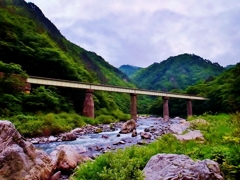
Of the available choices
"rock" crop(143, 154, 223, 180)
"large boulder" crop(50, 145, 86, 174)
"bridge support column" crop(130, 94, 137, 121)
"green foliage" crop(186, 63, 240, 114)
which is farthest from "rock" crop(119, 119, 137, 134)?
"rock" crop(143, 154, 223, 180)

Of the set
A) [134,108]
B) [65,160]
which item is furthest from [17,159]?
[134,108]

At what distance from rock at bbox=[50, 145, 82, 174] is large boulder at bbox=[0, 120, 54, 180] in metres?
1.40

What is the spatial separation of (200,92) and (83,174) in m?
89.1

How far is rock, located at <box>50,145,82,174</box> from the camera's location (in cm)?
1156

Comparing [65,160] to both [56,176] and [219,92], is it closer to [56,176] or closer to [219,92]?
[56,176]

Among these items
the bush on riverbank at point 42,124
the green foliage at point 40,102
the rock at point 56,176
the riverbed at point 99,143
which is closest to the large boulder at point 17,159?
the rock at point 56,176

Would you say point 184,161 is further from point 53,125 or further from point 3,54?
point 3,54

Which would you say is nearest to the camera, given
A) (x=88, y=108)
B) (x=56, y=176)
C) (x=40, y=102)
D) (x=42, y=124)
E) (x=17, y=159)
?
(x=17, y=159)

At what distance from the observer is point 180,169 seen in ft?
A: 21.8

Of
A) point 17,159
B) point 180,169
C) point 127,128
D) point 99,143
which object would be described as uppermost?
point 180,169

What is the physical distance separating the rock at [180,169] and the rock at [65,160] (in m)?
5.38

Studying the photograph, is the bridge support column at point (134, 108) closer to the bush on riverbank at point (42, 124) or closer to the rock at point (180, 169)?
the bush on riverbank at point (42, 124)

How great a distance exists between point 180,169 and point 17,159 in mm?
5342

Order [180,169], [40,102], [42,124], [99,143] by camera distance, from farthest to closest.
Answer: [40,102], [42,124], [99,143], [180,169]
